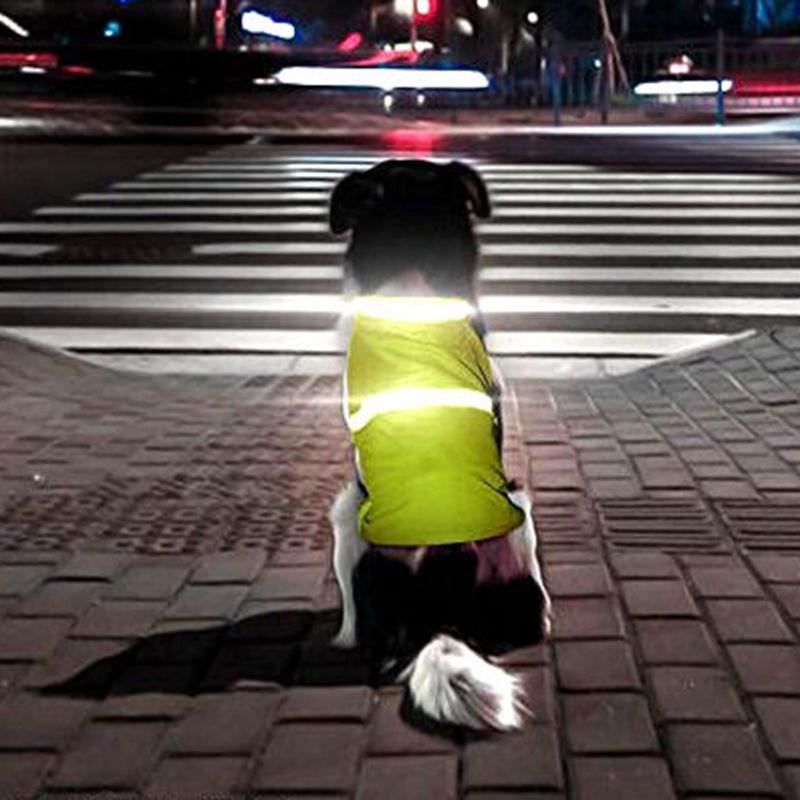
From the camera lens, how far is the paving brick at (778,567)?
493 cm

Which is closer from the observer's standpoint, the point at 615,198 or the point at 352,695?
the point at 352,695

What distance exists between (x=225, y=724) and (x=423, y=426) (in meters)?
0.89

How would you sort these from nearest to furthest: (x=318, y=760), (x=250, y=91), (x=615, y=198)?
(x=318, y=760), (x=615, y=198), (x=250, y=91)

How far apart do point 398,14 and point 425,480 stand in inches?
1209

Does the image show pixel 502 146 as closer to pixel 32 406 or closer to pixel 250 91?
pixel 250 91

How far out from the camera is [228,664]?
4.28 meters

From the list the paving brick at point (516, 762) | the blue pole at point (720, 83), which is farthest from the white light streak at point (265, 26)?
the paving brick at point (516, 762)

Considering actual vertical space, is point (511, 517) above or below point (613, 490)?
above

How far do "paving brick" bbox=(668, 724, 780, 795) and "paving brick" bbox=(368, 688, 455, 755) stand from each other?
1.74 feet

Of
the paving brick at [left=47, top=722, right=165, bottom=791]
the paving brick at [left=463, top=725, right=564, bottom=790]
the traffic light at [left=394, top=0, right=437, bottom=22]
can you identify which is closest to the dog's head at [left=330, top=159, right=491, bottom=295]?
the paving brick at [left=463, top=725, right=564, bottom=790]

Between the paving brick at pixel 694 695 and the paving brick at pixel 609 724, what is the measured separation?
66mm

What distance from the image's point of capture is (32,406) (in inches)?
310

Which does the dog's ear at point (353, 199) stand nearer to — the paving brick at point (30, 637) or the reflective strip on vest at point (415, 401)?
the reflective strip on vest at point (415, 401)

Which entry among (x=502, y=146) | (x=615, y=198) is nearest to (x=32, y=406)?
(x=615, y=198)
